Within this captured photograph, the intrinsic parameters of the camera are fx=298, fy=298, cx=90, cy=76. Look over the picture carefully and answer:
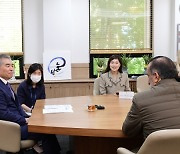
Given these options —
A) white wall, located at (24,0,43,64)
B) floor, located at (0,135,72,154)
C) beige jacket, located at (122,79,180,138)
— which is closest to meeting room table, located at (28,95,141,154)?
beige jacket, located at (122,79,180,138)

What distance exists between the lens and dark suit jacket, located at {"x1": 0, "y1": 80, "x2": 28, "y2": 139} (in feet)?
9.59

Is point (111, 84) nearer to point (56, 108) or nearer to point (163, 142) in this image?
point (56, 108)

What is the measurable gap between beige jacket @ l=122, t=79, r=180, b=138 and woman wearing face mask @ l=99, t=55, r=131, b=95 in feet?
7.60

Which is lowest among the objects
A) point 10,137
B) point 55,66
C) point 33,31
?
point 10,137

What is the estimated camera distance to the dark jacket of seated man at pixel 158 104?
6.57ft

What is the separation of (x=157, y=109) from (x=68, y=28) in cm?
408

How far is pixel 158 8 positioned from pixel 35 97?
350cm

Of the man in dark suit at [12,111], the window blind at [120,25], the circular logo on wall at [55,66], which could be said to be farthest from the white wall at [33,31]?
the man in dark suit at [12,111]

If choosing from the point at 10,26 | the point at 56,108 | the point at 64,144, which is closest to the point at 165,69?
the point at 56,108

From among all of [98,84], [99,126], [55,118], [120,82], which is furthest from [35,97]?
[99,126]

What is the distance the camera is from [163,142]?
1.84 meters

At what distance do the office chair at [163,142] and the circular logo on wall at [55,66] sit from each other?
4.04 meters

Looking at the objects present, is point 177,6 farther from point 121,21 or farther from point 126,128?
point 126,128

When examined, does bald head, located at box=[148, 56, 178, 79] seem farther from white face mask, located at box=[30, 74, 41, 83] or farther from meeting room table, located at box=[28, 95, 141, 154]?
white face mask, located at box=[30, 74, 41, 83]
